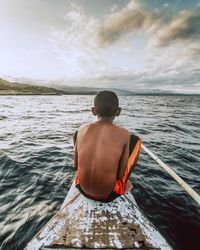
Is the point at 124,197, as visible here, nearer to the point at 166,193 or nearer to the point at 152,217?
the point at 152,217

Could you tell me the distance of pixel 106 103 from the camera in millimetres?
3139

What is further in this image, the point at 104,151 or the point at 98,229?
the point at 104,151

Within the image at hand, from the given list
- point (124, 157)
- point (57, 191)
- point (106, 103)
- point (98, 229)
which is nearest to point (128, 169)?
point (124, 157)

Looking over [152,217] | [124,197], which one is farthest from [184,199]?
[124,197]

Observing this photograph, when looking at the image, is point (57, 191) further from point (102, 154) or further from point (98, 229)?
point (102, 154)

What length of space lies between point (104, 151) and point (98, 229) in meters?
1.13

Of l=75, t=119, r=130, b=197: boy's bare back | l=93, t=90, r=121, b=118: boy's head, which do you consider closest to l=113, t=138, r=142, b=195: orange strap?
l=75, t=119, r=130, b=197: boy's bare back

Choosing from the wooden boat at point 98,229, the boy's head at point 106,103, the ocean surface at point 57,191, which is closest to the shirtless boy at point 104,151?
the boy's head at point 106,103

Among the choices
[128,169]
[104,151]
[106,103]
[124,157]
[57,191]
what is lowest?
[57,191]

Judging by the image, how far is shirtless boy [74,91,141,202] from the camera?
119 inches

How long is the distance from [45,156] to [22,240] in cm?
498

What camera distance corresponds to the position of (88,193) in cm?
342

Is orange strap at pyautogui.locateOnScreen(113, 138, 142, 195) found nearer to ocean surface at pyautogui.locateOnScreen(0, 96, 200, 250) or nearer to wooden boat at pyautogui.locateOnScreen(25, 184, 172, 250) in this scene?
wooden boat at pyautogui.locateOnScreen(25, 184, 172, 250)

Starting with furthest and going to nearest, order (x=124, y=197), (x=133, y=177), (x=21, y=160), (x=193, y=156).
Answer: (x=193, y=156), (x=21, y=160), (x=133, y=177), (x=124, y=197)
